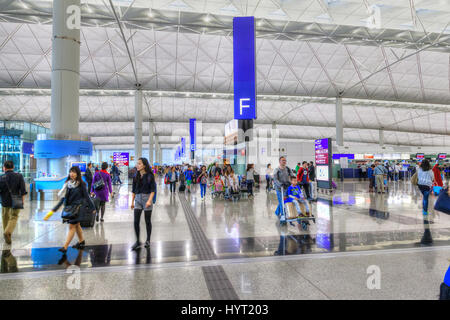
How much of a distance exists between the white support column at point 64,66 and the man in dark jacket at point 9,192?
5.54 meters

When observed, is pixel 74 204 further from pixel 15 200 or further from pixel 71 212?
pixel 15 200

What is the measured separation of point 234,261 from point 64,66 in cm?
1056

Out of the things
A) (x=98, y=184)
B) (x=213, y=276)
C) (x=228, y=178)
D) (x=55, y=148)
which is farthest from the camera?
(x=228, y=178)

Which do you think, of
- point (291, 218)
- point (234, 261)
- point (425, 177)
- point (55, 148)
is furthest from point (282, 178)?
point (55, 148)

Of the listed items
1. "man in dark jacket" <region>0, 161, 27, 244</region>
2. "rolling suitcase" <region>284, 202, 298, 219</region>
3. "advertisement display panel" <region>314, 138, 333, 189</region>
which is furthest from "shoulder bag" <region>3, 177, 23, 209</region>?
"advertisement display panel" <region>314, 138, 333, 189</region>

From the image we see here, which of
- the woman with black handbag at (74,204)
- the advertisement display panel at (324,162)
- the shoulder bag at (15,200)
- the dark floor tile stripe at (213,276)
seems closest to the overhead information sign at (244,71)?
the advertisement display panel at (324,162)

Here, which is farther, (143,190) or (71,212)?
(143,190)

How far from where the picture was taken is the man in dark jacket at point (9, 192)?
5.87 meters

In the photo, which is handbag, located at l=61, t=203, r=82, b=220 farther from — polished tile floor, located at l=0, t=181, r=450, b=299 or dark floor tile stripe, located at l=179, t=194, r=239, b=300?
dark floor tile stripe, located at l=179, t=194, r=239, b=300

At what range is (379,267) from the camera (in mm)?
4242

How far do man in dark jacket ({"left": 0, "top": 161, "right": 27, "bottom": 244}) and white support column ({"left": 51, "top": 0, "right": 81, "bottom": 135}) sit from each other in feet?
18.2

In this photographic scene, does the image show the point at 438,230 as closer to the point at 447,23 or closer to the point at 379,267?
the point at 379,267

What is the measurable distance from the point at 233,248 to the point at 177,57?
27112 mm

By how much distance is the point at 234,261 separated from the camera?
4594mm
